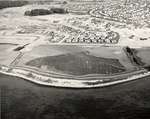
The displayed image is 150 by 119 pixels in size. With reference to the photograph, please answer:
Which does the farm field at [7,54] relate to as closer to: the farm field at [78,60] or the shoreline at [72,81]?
the farm field at [78,60]

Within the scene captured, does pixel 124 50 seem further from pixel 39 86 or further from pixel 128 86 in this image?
pixel 39 86

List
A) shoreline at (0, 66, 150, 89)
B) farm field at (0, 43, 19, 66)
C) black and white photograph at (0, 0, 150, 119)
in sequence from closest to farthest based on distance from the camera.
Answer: black and white photograph at (0, 0, 150, 119), shoreline at (0, 66, 150, 89), farm field at (0, 43, 19, 66)

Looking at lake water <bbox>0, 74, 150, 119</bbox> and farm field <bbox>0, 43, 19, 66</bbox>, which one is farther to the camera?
farm field <bbox>0, 43, 19, 66</bbox>

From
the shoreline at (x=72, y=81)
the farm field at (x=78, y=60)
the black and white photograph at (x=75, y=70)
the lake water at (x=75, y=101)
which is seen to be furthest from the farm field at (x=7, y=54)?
the lake water at (x=75, y=101)

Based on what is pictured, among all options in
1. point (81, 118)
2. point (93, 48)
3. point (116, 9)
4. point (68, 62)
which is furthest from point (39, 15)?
point (81, 118)

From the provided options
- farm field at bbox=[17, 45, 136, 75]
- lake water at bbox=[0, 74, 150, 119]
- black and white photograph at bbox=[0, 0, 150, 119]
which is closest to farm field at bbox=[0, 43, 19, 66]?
black and white photograph at bbox=[0, 0, 150, 119]

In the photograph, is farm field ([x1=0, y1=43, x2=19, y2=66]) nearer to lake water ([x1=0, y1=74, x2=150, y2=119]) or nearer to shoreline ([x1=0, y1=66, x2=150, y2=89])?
shoreline ([x1=0, y1=66, x2=150, y2=89])

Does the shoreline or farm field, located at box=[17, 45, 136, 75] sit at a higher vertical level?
farm field, located at box=[17, 45, 136, 75]

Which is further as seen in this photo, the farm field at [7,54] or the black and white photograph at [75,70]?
the farm field at [7,54]
